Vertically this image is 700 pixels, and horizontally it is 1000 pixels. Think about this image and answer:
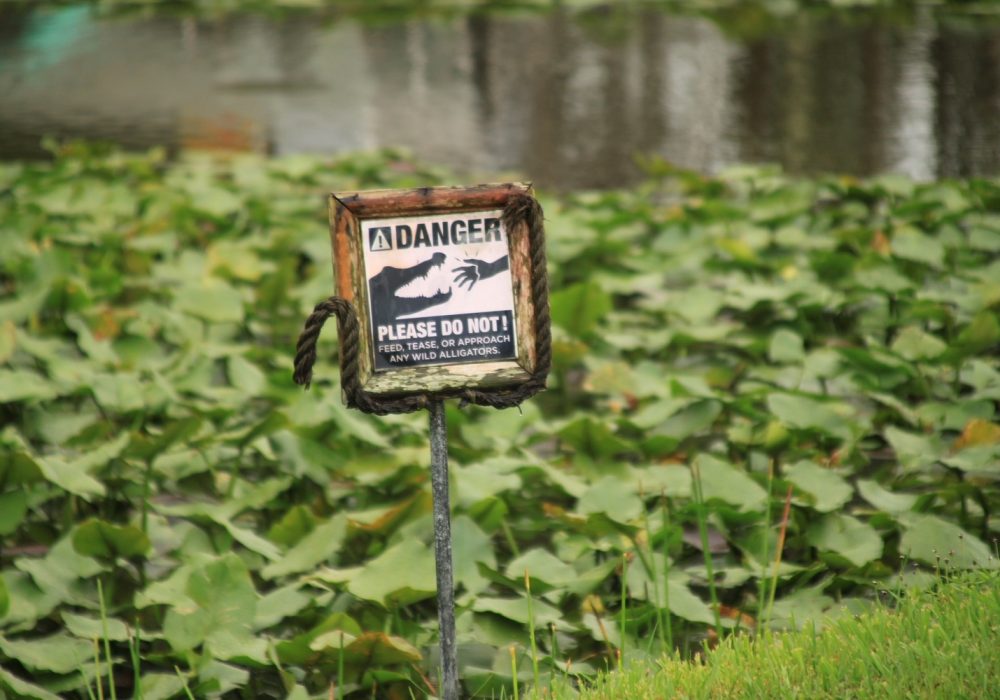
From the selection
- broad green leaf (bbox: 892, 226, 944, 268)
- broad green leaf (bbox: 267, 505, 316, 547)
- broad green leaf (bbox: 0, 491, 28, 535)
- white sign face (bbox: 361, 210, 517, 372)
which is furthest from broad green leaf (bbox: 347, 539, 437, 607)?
broad green leaf (bbox: 892, 226, 944, 268)

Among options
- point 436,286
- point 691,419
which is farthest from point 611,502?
point 436,286

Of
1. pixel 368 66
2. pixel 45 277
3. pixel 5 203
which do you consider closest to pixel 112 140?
pixel 5 203

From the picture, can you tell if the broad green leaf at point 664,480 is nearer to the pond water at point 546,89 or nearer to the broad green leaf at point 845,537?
the broad green leaf at point 845,537

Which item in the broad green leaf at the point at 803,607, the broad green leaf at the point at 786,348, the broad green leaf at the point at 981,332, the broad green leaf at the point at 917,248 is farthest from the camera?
the broad green leaf at the point at 917,248

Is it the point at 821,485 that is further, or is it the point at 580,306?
the point at 580,306

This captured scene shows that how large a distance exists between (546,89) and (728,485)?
18.3ft

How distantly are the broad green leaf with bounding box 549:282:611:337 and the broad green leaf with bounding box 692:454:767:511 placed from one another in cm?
83

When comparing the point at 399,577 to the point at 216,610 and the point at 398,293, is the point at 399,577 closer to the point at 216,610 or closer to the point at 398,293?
the point at 216,610

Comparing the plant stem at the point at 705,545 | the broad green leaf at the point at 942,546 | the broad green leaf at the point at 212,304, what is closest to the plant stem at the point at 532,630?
the plant stem at the point at 705,545

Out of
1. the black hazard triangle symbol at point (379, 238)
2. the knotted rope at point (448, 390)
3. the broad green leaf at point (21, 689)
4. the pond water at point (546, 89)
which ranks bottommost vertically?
the pond water at point (546, 89)

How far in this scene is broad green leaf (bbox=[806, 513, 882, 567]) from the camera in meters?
1.76

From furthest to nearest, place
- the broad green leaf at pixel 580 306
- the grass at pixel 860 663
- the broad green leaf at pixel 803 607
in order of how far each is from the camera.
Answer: the broad green leaf at pixel 580 306, the broad green leaf at pixel 803 607, the grass at pixel 860 663

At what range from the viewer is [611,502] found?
6.26 ft

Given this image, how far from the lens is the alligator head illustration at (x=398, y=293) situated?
145cm
